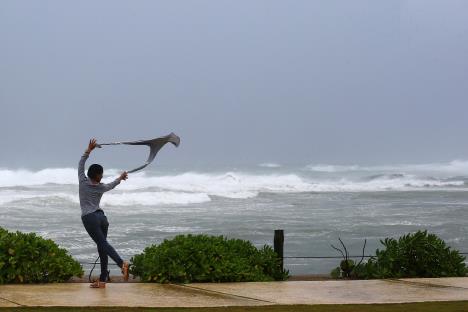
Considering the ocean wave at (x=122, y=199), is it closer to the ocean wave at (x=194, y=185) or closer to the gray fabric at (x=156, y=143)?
the ocean wave at (x=194, y=185)

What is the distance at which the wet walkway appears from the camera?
386 inches

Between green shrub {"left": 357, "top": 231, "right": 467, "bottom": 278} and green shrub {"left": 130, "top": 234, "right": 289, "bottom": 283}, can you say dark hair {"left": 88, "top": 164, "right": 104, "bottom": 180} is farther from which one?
green shrub {"left": 357, "top": 231, "right": 467, "bottom": 278}

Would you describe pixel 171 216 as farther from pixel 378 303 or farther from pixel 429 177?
pixel 429 177

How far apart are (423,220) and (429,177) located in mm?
57907

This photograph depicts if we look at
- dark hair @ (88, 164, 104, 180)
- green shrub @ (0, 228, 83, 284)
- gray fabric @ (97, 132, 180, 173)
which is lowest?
green shrub @ (0, 228, 83, 284)

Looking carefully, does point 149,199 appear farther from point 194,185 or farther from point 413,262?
point 413,262

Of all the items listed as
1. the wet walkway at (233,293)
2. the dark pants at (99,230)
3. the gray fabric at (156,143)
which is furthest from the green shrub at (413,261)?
the dark pants at (99,230)

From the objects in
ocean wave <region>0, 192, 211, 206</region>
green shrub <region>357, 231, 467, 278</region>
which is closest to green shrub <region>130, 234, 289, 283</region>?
green shrub <region>357, 231, 467, 278</region>

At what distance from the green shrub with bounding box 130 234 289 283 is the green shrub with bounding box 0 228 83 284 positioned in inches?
40.1

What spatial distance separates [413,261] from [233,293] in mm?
3556

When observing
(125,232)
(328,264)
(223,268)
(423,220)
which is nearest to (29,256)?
(223,268)

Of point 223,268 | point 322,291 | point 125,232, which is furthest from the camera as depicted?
point 125,232

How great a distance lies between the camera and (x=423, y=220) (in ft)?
94.3

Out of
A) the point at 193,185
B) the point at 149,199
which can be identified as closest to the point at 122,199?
the point at 149,199
